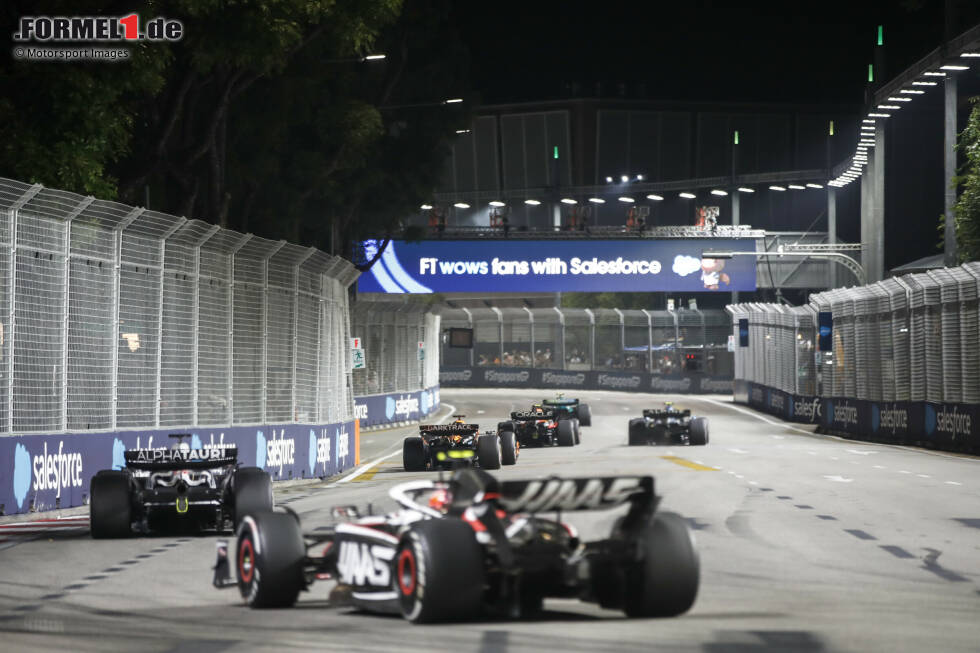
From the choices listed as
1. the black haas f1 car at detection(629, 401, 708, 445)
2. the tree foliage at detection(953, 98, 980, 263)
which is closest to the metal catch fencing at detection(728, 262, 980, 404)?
the tree foliage at detection(953, 98, 980, 263)

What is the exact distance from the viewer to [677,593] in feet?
26.6

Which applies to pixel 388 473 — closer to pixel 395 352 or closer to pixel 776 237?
pixel 395 352

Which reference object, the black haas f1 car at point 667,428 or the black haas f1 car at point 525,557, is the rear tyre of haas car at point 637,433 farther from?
the black haas f1 car at point 525,557

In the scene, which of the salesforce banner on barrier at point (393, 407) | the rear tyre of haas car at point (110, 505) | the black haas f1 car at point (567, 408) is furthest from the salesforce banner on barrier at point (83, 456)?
the salesforce banner on barrier at point (393, 407)

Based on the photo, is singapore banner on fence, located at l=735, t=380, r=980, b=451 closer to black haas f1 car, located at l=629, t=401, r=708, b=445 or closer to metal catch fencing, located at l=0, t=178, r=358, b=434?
black haas f1 car, located at l=629, t=401, r=708, b=445

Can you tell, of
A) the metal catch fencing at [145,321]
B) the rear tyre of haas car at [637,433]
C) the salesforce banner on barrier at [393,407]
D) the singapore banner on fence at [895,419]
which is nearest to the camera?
the metal catch fencing at [145,321]

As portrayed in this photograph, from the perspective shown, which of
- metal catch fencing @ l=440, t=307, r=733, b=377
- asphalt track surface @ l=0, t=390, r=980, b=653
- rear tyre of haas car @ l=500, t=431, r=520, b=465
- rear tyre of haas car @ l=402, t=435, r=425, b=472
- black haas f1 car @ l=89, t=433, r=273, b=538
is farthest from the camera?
metal catch fencing @ l=440, t=307, r=733, b=377

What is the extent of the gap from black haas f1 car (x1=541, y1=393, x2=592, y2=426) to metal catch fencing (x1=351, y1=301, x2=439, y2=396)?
6.67 m

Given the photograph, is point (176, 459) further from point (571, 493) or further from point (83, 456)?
point (571, 493)

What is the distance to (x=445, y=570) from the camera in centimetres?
779

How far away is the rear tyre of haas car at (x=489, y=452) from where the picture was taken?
2567cm

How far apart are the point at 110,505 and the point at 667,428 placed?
23840 mm

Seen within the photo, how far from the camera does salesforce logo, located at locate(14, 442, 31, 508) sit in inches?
662

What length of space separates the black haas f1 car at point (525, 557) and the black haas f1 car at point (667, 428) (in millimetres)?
28138
